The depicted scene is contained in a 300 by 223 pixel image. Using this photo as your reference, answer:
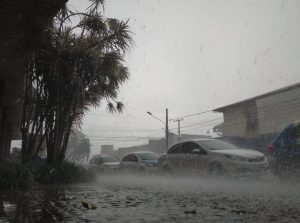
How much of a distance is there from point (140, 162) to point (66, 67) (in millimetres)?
7379

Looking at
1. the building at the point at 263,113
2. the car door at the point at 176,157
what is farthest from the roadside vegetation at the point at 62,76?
the building at the point at 263,113

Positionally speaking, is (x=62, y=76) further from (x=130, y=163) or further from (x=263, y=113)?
(x=263, y=113)

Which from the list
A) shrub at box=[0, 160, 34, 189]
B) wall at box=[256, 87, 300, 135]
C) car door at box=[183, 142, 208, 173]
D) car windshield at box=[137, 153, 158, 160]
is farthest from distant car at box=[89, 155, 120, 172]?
wall at box=[256, 87, 300, 135]

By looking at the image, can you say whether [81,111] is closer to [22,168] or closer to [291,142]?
[22,168]

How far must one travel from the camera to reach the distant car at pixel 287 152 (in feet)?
25.9

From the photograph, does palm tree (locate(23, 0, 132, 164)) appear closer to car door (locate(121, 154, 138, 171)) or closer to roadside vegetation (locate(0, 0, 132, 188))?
roadside vegetation (locate(0, 0, 132, 188))

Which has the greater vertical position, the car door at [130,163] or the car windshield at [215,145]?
the car windshield at [215,145]

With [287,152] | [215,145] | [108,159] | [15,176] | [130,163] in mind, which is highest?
[215,145]

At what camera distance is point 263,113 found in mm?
33312

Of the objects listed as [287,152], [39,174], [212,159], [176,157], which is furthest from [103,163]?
[287,152]

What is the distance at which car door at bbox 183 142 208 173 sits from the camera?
35.0 feet

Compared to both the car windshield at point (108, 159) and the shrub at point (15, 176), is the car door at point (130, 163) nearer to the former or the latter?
the car windshield at point (108, 159)

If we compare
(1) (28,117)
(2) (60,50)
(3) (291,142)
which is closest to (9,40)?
(2) (60,50)

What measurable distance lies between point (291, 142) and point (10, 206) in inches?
241
